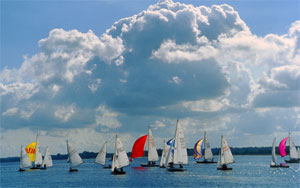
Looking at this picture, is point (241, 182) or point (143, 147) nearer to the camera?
point (241, 182)

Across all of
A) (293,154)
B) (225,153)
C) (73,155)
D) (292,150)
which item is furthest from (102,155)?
(293,154)

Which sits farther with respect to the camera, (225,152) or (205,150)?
(205,150)

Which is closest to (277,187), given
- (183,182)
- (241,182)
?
(241,182)

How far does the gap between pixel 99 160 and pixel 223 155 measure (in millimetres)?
42358

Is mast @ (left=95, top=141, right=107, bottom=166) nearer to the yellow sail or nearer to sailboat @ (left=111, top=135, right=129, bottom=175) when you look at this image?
the yellow sail

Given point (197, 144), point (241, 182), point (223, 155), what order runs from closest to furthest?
point (241, 182)
point (223, 155)
point (197, 144)

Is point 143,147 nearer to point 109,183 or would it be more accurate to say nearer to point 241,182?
point 109,183

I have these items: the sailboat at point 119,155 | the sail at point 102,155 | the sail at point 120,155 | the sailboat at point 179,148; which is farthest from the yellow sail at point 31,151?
the sailboat at point 179,148

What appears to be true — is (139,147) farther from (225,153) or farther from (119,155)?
(225,153)

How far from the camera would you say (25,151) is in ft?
400

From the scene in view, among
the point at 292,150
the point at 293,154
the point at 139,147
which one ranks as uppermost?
the point at 139,147

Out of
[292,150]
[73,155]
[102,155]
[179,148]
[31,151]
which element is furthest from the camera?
[292,150]

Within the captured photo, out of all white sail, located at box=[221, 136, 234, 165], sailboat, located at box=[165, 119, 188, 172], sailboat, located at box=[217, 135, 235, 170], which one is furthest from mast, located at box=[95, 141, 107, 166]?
white sail, located at box=[221, 136, 234, 165]

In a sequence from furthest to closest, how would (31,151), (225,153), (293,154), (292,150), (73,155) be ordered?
(293,154), (292,150), (31,151), (73,155), (225,153)
